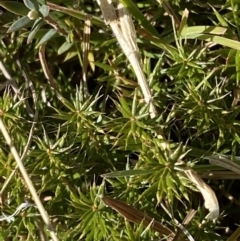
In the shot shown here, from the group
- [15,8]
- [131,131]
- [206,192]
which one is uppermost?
[15,8]

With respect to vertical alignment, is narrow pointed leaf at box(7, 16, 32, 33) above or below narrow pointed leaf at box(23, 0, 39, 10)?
below

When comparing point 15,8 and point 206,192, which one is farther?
point 15,8

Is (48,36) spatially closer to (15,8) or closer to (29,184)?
(15,8)

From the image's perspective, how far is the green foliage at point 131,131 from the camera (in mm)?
1429

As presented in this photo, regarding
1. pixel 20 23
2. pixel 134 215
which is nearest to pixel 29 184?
pixel 134 215

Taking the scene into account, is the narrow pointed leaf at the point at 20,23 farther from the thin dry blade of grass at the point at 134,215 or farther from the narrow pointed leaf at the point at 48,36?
the thin dry blade of grass at the point at 134,215

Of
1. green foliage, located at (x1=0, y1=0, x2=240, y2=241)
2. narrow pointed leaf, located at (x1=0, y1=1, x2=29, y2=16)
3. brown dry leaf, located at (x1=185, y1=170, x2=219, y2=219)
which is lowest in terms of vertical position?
brown dry leaf, located at (x1=185, y1=170, x2=219, y2=219)

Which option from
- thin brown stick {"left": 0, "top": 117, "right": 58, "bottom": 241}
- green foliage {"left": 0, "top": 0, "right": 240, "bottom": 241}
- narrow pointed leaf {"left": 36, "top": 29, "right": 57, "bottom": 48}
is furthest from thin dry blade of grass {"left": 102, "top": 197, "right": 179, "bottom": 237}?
narrow pointed leaf {"left": 36, "top": 29, "right": 57, "bottom": 48}

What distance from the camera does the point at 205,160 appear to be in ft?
5.15

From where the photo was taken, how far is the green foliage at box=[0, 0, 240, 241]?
4.69 feet

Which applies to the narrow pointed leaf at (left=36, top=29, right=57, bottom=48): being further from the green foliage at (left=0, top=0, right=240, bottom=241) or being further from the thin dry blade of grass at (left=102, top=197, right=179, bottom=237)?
the thin dry blade of grass at (left=102, top=197, right=179, bottom=237)

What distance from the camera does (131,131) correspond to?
1411mm

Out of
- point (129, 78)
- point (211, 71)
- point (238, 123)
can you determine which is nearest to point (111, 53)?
point (129, 78)

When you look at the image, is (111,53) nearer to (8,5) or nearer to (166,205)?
(8,5)
